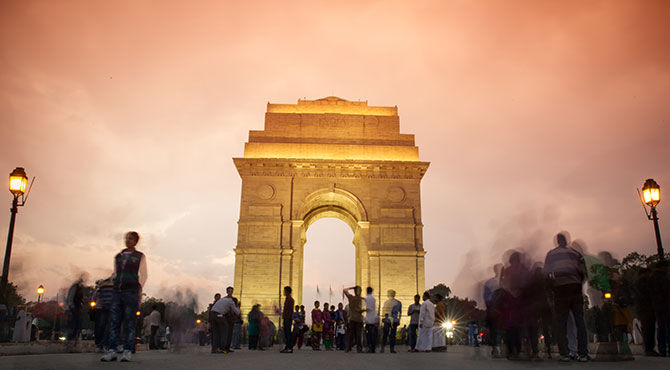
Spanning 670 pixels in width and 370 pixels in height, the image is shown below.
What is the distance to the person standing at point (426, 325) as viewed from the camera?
14523 millimetres

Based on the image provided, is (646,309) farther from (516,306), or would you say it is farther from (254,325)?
(254,325)

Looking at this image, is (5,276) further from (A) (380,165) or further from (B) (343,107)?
(B) (343,107)

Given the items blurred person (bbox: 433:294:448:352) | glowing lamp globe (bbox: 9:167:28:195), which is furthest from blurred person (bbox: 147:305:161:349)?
blurred person (bbox: 433:294:448:352)

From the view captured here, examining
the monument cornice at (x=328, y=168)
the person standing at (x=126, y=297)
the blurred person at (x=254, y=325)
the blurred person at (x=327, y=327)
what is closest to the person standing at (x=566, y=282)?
the person standing at (x=126, y=297)

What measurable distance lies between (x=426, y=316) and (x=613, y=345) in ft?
17.5

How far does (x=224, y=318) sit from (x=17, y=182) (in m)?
5.89

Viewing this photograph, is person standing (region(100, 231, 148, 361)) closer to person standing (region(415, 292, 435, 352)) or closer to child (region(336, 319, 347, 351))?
person standing (region(415, 292, 435, 352))

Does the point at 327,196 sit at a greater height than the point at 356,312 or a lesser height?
greater

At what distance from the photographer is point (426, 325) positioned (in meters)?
14.6

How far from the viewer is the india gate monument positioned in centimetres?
2748

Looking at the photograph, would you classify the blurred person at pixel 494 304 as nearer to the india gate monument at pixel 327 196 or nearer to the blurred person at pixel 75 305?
the blurred person at pixel 75 305

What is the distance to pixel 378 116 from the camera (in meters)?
31.7

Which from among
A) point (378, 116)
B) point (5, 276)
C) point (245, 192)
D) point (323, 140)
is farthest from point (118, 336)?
point (378, 116)

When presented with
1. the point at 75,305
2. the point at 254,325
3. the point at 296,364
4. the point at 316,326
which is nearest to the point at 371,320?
the point at 316,326
